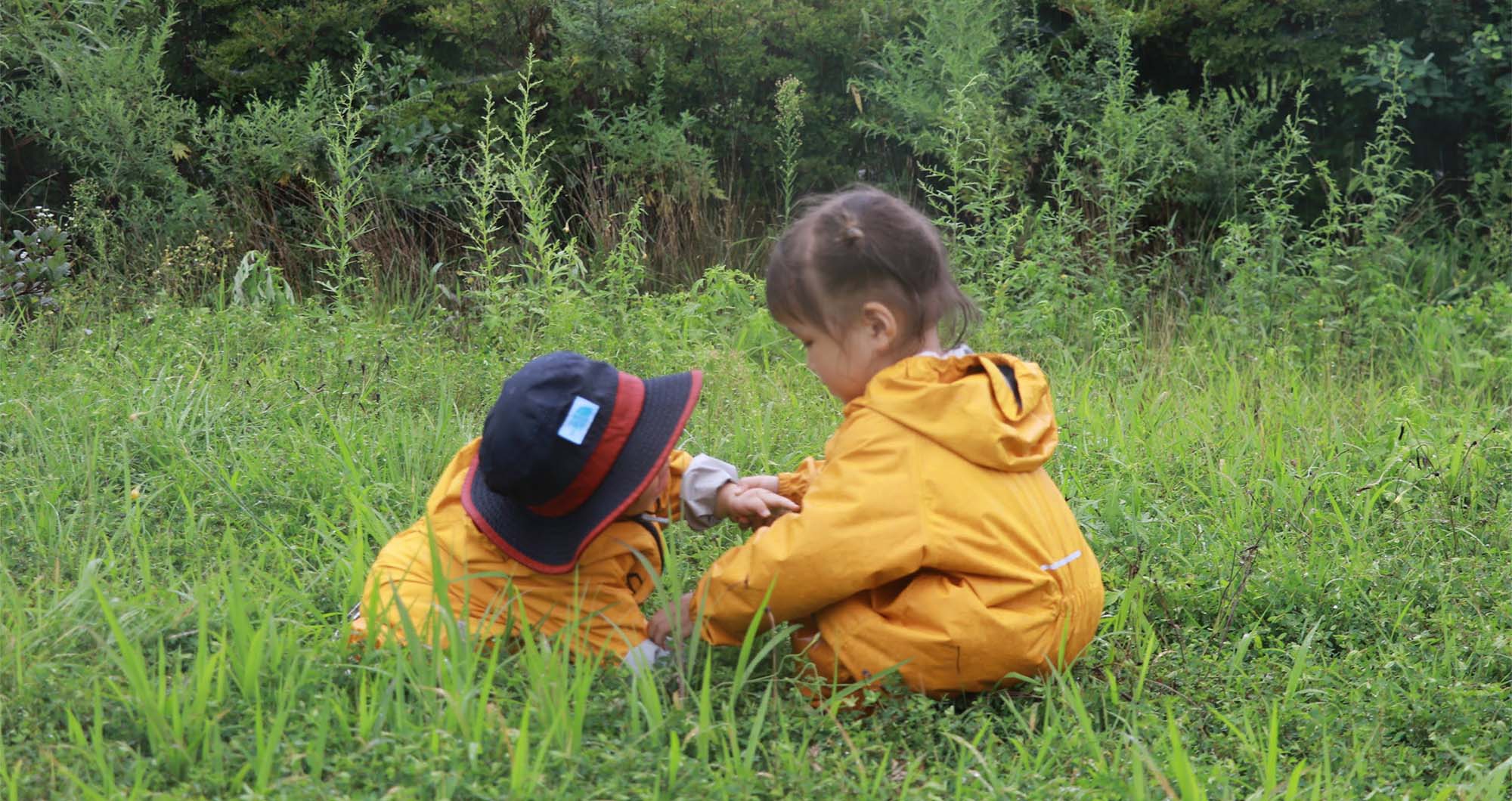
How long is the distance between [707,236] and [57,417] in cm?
318

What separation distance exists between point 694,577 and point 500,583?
0.63 m

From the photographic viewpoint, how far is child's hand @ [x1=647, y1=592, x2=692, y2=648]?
2.78m

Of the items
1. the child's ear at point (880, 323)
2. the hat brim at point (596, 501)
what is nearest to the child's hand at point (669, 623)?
the hat brim at point (596, 501)

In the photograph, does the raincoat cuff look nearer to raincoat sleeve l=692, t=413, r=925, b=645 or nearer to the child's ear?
raincoat sleeve l=692, t=413, r=925, b=645

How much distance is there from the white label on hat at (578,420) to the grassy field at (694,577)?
394 mm

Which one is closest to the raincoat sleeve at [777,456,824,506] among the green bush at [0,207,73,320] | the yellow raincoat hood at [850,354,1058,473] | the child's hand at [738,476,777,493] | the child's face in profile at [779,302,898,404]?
the child's hand at [738,476,777,493]

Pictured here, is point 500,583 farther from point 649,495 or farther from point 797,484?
point 797,484

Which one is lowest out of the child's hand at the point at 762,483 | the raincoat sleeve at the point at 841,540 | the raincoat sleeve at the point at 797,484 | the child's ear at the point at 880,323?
the raincoat sleeve at the point at 797,484

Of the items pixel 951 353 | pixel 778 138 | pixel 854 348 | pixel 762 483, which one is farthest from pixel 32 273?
pixel 951 353

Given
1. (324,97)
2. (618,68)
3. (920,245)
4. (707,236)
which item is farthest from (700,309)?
(920,245)

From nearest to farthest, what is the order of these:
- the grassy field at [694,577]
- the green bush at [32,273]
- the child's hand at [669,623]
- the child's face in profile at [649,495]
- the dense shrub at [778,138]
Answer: the grassy field at [694,577] < the child's face in profile at [649,495] < the child's hand at [669,623] < the green bush at [32,273] < the dense shrub at [778,138]

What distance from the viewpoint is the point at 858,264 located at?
271cm

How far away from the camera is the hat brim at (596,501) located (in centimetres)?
261

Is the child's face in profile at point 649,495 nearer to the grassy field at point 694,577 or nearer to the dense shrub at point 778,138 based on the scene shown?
the grassy field at point 694,577
